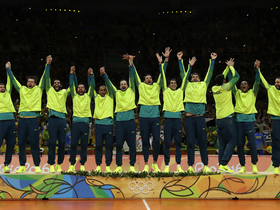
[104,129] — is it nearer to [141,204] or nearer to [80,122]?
[80,122]

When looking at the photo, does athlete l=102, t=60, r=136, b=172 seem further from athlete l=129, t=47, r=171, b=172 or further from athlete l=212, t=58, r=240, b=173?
athlete l=212, t=58, r=240, b=173

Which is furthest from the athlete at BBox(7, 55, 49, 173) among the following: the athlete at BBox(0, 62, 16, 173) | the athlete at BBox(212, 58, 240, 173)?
the athlete at BBox(212, 58, 240, 173)

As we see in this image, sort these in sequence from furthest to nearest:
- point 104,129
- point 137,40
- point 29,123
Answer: point 137,40, point 104,129, point 29,123

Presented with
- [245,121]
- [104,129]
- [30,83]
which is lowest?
[104,129]

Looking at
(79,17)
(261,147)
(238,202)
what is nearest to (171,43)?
(79,17)

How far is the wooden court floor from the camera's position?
6.51 meters

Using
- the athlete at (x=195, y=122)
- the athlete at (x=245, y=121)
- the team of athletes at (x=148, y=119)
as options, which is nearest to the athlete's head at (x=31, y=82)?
the team of athletes at (x=148, y=119)

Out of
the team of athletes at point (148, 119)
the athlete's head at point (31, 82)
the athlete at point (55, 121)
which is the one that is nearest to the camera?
the team of athletes at point (148, 119)

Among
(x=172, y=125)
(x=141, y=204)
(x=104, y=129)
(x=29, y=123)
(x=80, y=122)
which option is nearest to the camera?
(x=141, y=204)

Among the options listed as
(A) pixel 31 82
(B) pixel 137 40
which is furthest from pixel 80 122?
(B) pixel 137 40

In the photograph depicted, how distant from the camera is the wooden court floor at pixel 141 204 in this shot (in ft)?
21.4

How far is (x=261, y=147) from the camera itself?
12.4 m

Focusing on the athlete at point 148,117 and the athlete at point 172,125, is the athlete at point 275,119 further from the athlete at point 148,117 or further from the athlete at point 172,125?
the athlete at point 148,117

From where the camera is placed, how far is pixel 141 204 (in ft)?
22.5
